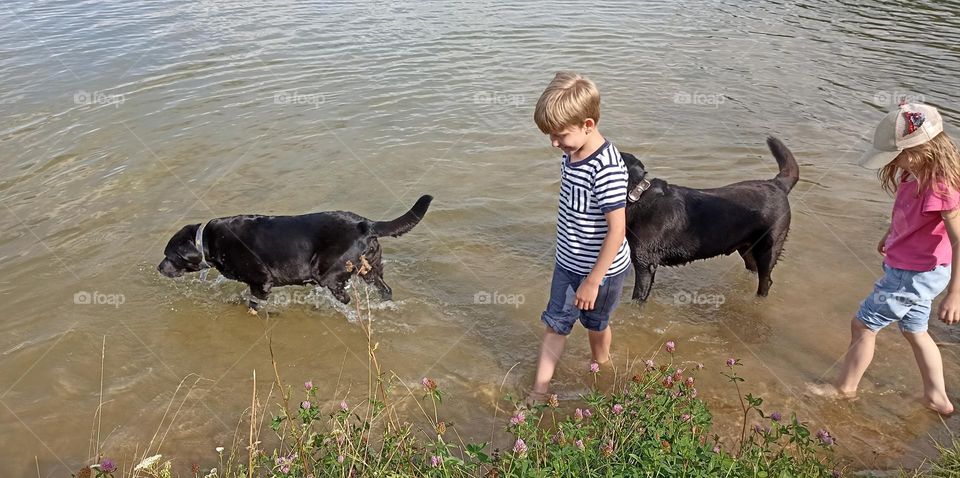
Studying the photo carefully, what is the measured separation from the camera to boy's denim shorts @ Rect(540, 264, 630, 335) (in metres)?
3.77

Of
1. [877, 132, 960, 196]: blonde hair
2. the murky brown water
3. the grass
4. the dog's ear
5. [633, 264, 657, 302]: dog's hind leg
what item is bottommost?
the murky brown water

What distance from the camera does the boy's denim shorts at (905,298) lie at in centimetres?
362

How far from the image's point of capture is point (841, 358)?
182 inches

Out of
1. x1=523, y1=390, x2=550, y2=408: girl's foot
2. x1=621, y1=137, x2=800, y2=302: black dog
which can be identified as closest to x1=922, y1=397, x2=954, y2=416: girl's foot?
x1=621, y1=137, x2=800, y2=302: black dog

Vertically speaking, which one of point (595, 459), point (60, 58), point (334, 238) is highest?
point (595, 459)

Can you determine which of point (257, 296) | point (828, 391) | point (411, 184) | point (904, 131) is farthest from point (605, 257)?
point (411, 184)

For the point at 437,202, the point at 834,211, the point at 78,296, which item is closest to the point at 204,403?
the point at 78,296

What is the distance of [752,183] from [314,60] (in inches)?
343

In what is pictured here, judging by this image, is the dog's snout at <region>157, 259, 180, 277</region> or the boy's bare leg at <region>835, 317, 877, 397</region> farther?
the dog's snout at <region>157, 259, 180, 277</region>

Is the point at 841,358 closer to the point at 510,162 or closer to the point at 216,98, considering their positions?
the point at 510,162

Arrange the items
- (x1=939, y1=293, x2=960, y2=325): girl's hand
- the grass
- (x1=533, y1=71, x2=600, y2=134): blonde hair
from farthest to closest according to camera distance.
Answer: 1. (x1=939, y1=293, x2=960, y2=325): girl's hand
2. (x1=533, y1=71, x2=600, y2=134): blonde hair
3. the grass

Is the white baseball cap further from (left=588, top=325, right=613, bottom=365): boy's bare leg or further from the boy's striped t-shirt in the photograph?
(left=588, top=325, right=613, bottom=365): boy's bare leg

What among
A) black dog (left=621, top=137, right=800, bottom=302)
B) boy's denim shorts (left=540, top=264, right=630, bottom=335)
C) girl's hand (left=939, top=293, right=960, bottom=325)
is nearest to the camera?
girl's hand (left=939, top=293, right=960, bottom=325)

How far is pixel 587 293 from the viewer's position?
349cm
